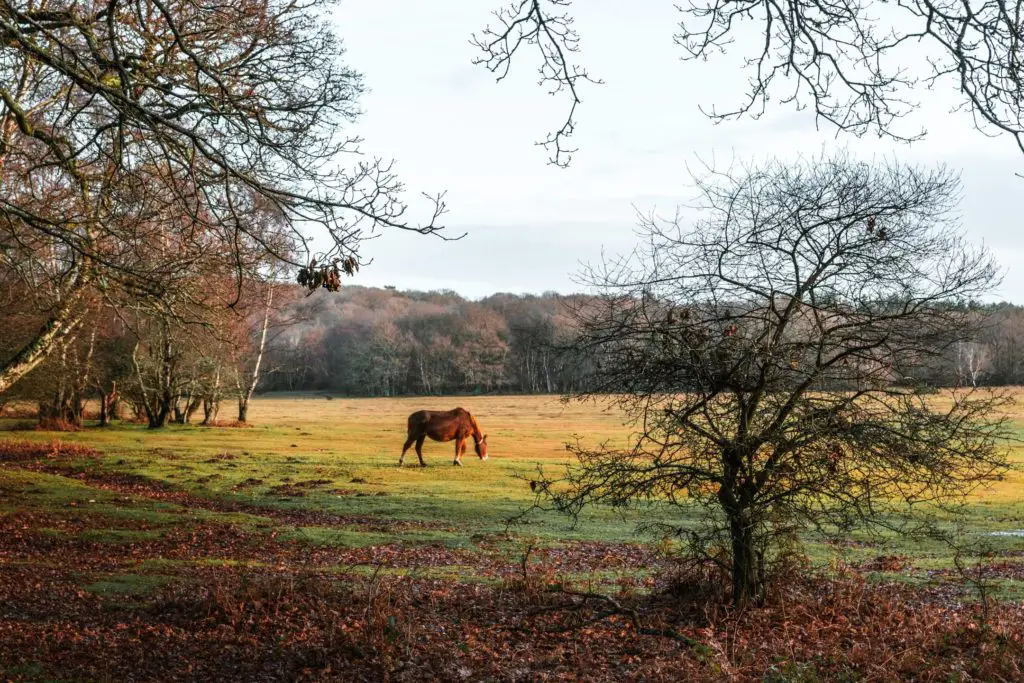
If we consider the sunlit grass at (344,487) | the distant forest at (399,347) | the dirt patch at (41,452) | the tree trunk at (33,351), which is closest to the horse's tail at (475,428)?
the sunlit grass at (344,487)

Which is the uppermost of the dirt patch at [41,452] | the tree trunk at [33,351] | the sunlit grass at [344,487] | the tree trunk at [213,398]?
the tree trunk at [33,351]

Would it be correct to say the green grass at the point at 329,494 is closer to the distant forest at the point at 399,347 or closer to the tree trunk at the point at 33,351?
the tree trunk at the point at 33,351

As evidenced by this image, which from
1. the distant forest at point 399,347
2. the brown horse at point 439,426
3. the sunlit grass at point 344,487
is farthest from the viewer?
the distant forest at point 399,347

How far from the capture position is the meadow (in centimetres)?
787

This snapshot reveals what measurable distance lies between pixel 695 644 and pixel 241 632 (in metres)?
4.42

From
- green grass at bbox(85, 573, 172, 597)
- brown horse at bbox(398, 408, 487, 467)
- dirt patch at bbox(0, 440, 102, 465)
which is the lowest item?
green grass at bbox(85, 573, 172, 597)

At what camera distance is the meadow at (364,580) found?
7.87 meters

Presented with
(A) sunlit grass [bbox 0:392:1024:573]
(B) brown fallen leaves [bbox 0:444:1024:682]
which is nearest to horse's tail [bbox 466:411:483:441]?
(A) sunlit grass [bbox 0:392:1024:573]

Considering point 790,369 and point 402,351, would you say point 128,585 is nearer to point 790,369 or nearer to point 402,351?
point 790,369

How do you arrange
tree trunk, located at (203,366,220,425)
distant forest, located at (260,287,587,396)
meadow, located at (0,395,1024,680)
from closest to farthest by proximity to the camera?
meadow, located at (0,395,1024,680) → tree trunk, located at (203,366,220,425) → distant forest, located at (260,287,587,396)

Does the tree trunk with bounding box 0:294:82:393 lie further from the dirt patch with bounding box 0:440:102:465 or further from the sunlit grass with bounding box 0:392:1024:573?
the dirt patch with bounding box 0:440:102:465

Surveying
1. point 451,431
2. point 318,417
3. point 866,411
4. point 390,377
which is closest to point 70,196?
point 866,411

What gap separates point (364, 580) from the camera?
11.9m

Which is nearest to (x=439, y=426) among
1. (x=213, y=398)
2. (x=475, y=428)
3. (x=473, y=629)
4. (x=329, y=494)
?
(x=475, y=428)
